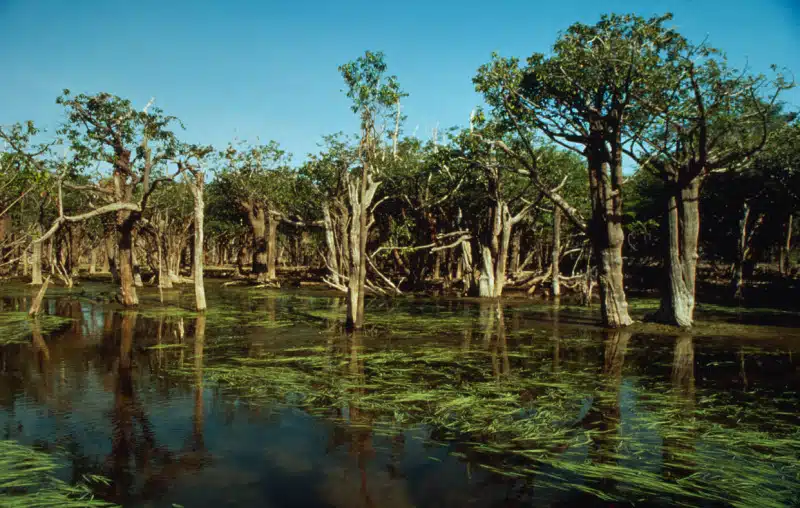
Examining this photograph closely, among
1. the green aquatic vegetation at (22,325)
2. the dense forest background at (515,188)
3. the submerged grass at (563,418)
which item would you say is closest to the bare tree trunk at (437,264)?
the dense forest background at (515,188)

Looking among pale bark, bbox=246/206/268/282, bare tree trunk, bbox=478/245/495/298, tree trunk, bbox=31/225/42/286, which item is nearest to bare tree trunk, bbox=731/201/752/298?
bare tree trunk, bbox=478/245/495/298

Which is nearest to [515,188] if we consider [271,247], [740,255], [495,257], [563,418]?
[495,257]

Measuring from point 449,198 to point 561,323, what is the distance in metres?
15.6

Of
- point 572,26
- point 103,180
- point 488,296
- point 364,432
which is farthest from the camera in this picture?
point 103,180

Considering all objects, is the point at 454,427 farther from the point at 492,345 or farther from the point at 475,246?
the point at 475,246

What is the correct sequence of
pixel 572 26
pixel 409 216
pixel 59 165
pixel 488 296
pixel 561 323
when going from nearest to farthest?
pixel 572 26 → pixel 561 323 → pixel 59 165 → pixel 488 296 → pixel 409 216

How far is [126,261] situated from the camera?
2312cm

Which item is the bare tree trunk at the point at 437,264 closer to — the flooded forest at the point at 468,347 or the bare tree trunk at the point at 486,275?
the flooded forest at the point at 468,347

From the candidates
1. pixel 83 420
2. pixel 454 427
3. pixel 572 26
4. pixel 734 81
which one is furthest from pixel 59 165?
pixel 734 81

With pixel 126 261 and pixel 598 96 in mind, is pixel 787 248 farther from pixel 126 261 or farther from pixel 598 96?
pixel 126 261

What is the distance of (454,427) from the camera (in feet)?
26.5

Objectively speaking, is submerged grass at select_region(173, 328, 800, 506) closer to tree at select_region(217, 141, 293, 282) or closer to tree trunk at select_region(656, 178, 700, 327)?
tree trunk at select_region(656, 178, 700, 327)

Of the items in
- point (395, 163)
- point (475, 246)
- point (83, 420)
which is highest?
point (395, 163)

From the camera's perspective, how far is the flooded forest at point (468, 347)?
6367 millimetres
